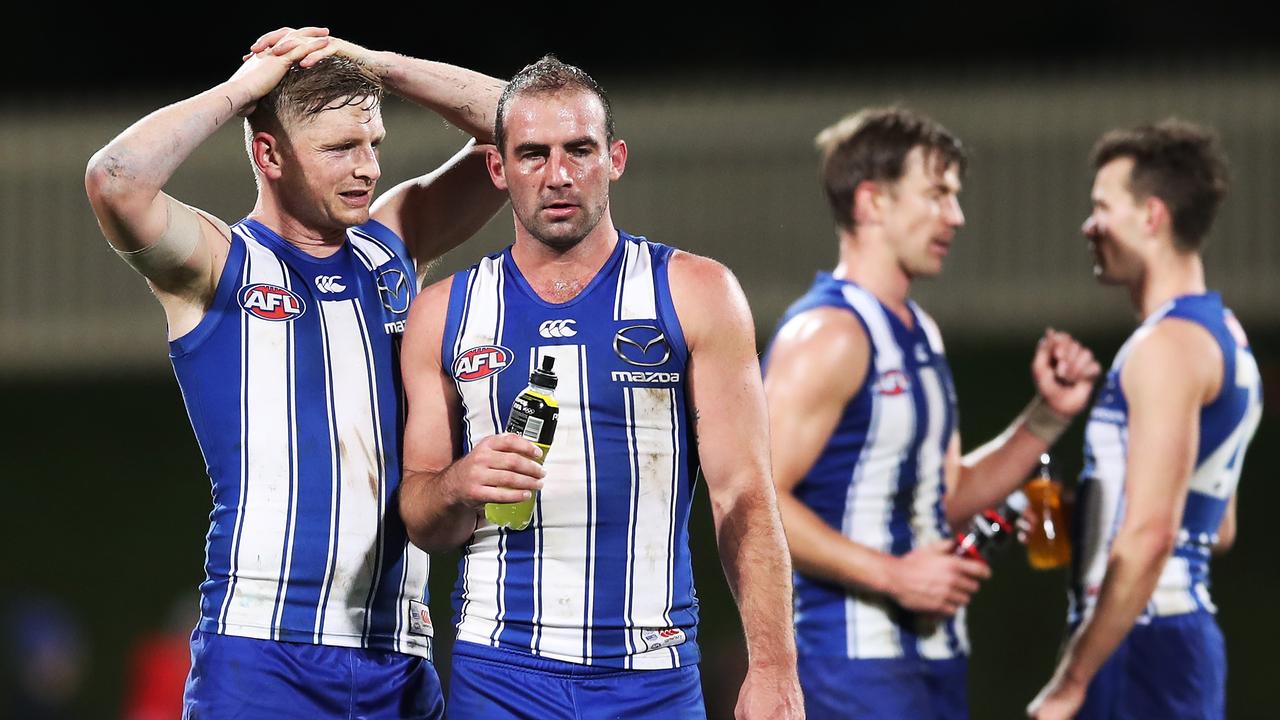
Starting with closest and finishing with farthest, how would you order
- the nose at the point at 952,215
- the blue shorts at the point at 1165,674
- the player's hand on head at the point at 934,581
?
the player's hand on head at the point at 934,581 < the blue shorts at the point at 1165,674 < the nose at the point at 952,215

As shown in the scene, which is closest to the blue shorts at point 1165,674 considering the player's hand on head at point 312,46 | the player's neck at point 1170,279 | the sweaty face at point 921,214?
the player's neck at point 1170,279

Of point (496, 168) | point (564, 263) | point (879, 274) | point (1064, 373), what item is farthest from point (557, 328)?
point (1064, 373)

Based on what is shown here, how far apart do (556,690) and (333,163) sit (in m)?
1.32

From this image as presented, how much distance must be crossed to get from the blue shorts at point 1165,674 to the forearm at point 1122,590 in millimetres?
140

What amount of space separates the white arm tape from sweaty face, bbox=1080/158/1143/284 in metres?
2.80

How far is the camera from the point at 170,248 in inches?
133

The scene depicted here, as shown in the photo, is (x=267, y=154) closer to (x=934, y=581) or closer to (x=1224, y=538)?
(x=934, y=581)

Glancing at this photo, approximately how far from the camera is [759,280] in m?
11.5

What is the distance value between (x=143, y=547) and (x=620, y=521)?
8781 millimetres

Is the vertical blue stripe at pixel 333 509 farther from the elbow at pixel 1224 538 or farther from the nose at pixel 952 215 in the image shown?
the elbow at pixel 1224 538

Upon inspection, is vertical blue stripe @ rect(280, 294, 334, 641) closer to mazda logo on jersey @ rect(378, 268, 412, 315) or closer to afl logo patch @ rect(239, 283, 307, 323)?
afl logo patch @ rect(239, 283, 307, 323)

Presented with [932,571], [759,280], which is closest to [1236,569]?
[759,280]

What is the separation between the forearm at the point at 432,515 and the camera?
3209mm

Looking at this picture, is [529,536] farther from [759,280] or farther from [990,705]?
[759,280]
